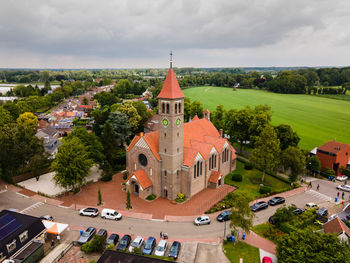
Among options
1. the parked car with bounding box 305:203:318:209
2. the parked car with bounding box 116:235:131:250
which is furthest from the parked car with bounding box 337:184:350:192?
the parked car with bounding box 116:235:131:250

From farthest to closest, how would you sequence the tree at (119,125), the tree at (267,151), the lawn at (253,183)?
the tree at (119,125) → the tree at (267,151) → the lawn at (253,183)

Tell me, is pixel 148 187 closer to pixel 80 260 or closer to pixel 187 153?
pixel 187 153

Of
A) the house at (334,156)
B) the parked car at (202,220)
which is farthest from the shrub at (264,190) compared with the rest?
the house at (334,156)

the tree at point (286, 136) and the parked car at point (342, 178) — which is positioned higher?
the tree at point (286, 136)

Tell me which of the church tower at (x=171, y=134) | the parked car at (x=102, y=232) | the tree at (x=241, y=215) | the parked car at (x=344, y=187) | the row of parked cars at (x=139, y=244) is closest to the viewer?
Result: the row of parked cars at (x=139, y=244)

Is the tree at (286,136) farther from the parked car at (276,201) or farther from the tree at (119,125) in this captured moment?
the tree at (119,125)

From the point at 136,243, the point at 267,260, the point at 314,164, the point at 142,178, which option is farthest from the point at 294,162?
the point at 136,243
